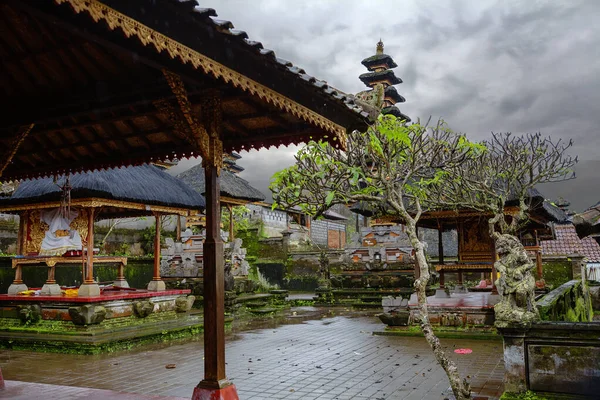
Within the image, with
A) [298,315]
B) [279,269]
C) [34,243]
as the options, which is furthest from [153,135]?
[279,269]

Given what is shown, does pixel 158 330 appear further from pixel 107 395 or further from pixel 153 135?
pixel 153 135

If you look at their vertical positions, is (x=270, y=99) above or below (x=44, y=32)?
below

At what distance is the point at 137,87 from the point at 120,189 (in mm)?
6862

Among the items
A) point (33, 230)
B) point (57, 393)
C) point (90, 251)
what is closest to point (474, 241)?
point (90, 251)

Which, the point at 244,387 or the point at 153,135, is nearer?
the point at 153,135

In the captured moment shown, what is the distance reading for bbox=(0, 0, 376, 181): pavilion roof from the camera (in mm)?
4277

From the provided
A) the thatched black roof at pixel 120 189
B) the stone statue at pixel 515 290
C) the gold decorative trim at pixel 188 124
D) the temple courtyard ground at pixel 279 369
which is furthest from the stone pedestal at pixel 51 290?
the stone statue at pixel 515 290

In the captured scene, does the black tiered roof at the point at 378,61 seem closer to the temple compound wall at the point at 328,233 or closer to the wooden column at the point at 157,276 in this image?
the temple compound wall at the point at 328,233

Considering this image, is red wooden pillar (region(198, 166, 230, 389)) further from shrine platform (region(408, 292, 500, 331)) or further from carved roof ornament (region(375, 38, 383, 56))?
carved roof ornament (region(375, 38, 383, 56))

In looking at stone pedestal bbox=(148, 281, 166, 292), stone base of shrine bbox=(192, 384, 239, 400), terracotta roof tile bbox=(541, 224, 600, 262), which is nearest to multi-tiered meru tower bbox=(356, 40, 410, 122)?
terracotta roof tile bbox=(541, 224, 600, 262)

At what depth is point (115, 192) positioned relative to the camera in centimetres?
1188

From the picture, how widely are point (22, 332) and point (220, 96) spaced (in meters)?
8.73

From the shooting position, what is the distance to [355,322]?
1523 centimetres

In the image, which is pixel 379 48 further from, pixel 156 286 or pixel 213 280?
pixel 213 280
